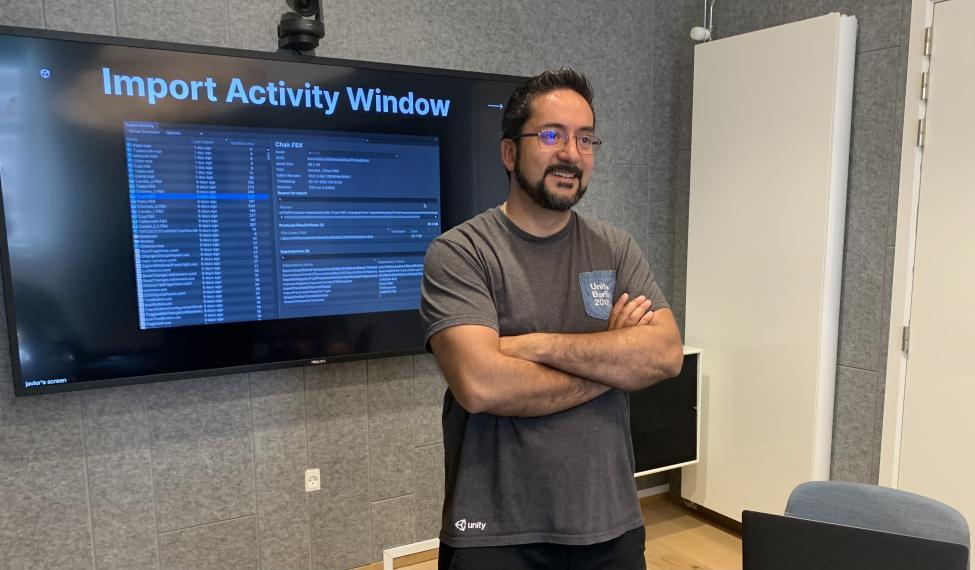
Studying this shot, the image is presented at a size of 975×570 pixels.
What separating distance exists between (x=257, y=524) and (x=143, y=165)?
4.29 ft

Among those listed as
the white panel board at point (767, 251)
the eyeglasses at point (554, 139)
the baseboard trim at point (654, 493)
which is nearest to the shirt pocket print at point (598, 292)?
the eyeglasses at point (554, 139)

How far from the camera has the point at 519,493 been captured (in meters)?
1.39

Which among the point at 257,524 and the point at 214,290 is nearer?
the point at 214,290

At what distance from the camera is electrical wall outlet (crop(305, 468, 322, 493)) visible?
98.0 inches

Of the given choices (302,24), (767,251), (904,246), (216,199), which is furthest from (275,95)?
(904,246)

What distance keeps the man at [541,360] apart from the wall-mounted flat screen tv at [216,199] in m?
0.97

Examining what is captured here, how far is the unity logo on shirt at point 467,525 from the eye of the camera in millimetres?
1382

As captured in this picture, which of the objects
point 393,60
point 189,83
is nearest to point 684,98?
point 393,60

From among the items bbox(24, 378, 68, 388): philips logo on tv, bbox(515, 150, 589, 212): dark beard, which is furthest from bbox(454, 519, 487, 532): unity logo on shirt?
bbox(24, 378, 68, 388): philips logo on tv

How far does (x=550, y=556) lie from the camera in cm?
142

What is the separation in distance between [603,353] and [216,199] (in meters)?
1.41

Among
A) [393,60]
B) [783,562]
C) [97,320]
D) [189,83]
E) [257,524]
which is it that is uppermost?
[393,60]

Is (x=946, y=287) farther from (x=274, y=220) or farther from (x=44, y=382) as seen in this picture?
(x=44, y=382)

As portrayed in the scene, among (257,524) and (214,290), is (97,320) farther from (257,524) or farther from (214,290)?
(257,524)
